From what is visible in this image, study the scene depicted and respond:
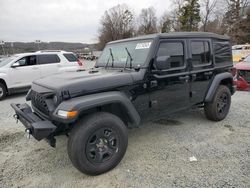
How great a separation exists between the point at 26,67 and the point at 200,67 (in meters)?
7.08

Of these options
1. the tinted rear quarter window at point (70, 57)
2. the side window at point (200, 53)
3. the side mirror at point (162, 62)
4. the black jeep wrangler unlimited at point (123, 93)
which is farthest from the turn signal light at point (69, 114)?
the tinted rear quarter window at point (70, 57)

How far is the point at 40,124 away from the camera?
2.72m

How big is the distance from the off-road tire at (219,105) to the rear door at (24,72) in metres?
7.00

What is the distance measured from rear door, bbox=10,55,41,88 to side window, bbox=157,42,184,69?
673 cm

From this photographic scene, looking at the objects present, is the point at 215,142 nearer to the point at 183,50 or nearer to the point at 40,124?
the point at 183,50

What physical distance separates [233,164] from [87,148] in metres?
2.15

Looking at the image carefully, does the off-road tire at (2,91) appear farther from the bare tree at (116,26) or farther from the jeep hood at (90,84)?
the bare tree at (116,26)

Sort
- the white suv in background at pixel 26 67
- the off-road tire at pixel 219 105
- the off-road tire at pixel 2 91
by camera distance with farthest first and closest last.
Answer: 1. the white suv in background at pixel 26 67
2. the off-road tire at pixel 2 91
3. the off-road tire at pixel 219 105

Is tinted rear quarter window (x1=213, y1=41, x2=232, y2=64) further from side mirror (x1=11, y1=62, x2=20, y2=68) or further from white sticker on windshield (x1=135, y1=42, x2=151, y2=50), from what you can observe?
side mirror (x1=11, y1=62, x2=20, y2=68)

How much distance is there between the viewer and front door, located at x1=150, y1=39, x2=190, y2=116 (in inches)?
141

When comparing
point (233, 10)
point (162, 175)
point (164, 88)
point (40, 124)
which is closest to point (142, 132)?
point (164, 88)

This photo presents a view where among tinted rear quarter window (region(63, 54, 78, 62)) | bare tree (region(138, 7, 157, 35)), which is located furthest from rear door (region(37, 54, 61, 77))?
bare tree (region(138, 7, 157, 35))

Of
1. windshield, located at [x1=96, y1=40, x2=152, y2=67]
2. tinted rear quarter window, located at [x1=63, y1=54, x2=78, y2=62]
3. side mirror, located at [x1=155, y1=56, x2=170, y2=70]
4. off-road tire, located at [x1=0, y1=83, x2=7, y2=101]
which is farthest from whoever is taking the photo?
tinted rear quarter window, located at [x1=63, y1=54, x2=78, y2=62]

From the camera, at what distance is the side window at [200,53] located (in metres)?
4.19
